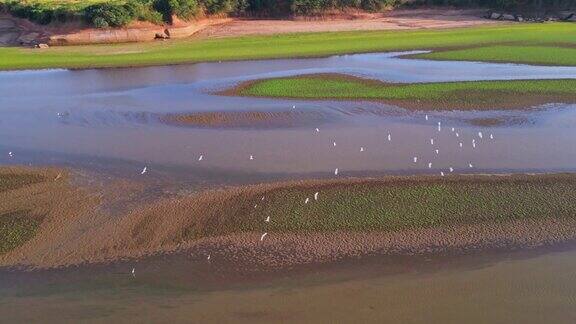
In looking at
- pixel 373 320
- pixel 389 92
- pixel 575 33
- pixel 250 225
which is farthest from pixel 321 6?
pixel 373 320

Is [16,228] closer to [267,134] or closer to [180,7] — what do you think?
[267,134]

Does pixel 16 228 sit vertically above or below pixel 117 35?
below

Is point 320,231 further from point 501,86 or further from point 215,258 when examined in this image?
point 501,86

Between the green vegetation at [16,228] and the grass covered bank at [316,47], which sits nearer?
the green vegetation at [16,228]

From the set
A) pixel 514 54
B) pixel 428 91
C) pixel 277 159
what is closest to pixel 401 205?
pixel 277 159

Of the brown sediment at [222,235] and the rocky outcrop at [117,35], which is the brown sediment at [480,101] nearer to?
the brown sediment at [222,235]

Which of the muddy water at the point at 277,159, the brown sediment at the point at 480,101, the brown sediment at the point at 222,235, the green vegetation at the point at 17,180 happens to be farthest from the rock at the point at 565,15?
the green vegetation at the point at 17,180

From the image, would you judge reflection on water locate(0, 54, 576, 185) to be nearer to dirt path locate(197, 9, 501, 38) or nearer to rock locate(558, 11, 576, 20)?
dirt path locate(197, 9, 501, 38)

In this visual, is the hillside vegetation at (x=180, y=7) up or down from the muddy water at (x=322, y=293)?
up
